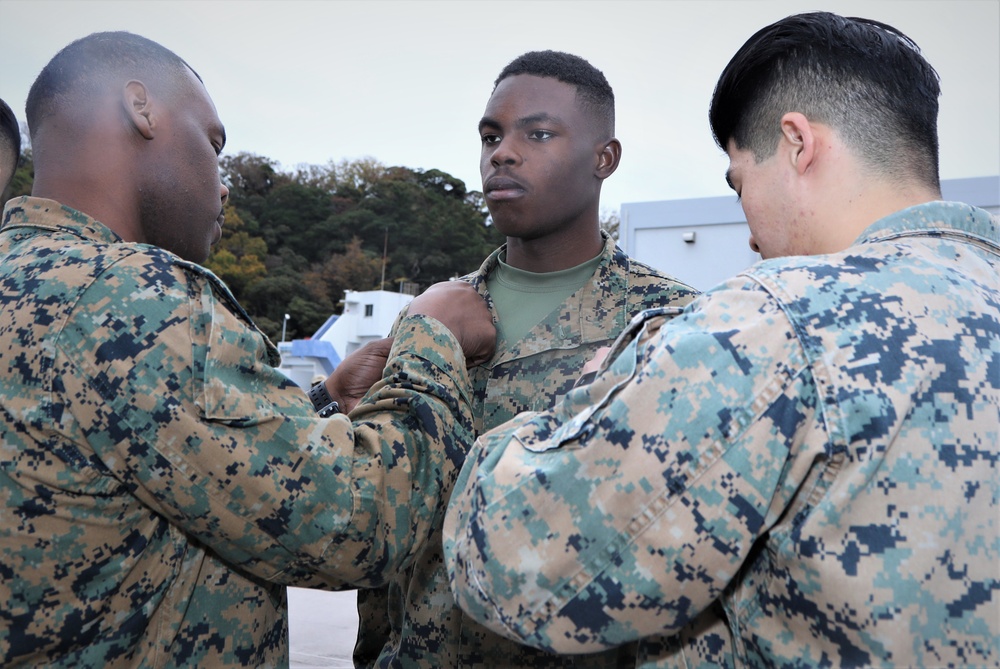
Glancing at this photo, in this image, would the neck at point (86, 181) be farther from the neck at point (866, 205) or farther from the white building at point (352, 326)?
the white building at point (352, 326)

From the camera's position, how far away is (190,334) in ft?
5.47

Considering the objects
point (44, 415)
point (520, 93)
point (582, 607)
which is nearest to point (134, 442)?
point (44, 415)

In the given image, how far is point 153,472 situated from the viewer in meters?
1.62


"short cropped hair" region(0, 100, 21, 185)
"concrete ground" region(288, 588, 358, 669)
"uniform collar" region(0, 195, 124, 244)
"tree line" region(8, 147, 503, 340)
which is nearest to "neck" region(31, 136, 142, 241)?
"uniform collar" region(0, 195, 124, 244)

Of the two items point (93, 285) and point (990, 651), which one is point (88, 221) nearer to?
point (93, 285)

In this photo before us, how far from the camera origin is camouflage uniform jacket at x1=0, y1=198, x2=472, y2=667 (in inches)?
63.5

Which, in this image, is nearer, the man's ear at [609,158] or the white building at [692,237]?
the man's ear at [609,158]

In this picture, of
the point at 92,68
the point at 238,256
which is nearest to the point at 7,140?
the point at 92,68

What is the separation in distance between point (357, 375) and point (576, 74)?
1385mm

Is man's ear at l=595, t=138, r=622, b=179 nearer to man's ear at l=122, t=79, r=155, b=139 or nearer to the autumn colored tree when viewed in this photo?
man's ear at l=122, t=79, r=155, b=139

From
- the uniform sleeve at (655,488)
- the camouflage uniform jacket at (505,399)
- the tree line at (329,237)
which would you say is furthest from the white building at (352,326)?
the uniform sleeve at (655,488)

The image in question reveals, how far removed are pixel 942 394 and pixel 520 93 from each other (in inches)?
79.0

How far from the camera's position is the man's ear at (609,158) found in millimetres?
3023

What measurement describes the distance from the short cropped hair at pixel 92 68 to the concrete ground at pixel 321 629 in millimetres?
4174
